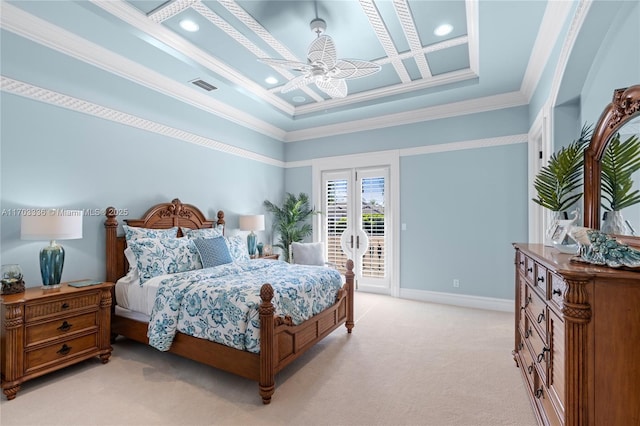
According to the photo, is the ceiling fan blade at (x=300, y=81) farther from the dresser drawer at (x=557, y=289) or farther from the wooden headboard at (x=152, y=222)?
the dresser drawer at (x=557, y=289)

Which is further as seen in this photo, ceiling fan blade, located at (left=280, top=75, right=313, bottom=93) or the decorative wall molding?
ceiling fan blade, located at (left=280, top=75, right=313, bottom=93)

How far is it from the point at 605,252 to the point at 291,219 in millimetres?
4727

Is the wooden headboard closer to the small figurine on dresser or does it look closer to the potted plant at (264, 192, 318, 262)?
the potted plant at (264, 192, 318, 262)

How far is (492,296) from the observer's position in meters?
4.36

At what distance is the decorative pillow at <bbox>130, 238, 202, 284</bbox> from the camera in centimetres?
307

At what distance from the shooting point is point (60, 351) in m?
2.53

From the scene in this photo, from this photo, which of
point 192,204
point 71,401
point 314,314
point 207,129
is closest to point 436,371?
point 314,314

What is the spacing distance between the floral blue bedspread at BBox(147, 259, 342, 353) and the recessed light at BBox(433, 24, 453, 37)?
9.09 feet

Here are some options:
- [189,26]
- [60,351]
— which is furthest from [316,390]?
[189,26]

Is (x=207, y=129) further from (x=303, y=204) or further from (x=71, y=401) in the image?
(x=71, y=401)

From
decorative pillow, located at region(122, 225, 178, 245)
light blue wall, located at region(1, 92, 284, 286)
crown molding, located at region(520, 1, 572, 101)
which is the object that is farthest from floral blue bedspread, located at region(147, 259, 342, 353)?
crown molding, located at region(520, 1, 572, 101)

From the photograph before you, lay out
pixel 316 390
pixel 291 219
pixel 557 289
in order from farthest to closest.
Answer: pixel 291 219, pixel 316 390, pixel 557 289

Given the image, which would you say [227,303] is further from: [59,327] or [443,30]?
[443,30]

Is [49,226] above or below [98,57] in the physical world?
below
